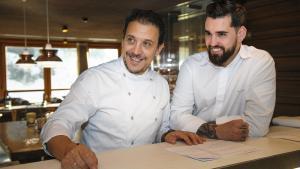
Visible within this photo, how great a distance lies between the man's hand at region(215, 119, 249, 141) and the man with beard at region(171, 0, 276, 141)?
4.4 inches

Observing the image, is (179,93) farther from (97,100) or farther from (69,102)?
(69,102)

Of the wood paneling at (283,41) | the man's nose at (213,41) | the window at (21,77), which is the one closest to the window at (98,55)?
the window at (21,77)

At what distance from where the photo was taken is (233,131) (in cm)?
148

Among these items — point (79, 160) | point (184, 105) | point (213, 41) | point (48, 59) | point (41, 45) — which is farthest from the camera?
point (41, 45)

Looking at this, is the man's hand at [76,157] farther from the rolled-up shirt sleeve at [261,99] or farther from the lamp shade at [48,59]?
the lamp shade at [48,59]

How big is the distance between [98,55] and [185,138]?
11308mm

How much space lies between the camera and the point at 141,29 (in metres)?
1.79

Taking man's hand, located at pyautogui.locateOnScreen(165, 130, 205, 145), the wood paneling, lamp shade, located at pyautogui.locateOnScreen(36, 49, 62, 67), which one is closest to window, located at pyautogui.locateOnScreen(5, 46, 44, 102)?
lamp shade, located at pyautogui.locateOnScreen(36, 49, 62, 67)

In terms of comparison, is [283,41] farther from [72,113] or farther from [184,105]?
[72,113]

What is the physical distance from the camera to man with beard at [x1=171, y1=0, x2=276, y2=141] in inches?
70.9

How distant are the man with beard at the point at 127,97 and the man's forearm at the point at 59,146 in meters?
0.31

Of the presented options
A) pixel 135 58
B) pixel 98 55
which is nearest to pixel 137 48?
pixel 135 58

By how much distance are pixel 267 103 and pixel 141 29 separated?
88 centimetres

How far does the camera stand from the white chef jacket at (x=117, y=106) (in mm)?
1716
